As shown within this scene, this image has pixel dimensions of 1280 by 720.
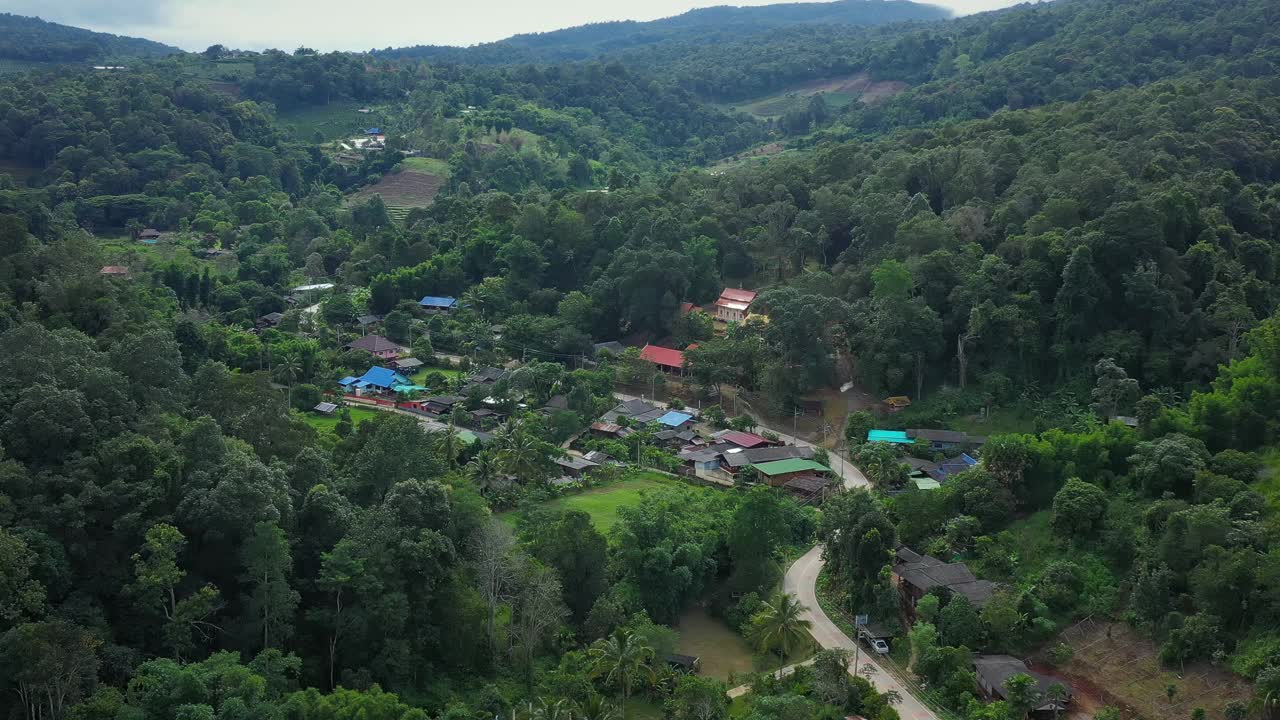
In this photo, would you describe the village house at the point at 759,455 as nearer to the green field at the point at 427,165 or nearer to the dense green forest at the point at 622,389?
the dense green forest at the point at 622,389

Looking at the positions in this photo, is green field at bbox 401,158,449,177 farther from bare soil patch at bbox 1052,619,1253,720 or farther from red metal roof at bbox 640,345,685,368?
bare soil patch at bbox 1052,619,1253,720

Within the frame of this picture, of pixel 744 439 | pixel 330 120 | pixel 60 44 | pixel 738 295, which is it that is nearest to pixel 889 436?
pixel 744 439

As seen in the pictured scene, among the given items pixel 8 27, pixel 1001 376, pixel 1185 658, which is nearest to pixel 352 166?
pixel 1001 376

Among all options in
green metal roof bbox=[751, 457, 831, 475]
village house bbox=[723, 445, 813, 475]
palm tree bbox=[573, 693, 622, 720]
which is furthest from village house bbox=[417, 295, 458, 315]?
palm tree bbox=[573, 693, 622, 720]

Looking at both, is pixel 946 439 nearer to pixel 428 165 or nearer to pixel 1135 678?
pixel 1135 678

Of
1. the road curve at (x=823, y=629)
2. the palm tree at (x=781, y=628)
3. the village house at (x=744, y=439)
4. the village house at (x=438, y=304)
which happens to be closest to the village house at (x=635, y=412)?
the village house at (x=744, y=439)

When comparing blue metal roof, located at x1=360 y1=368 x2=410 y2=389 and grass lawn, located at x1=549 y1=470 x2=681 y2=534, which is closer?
grass lawn, located at x1=549 y1=470 x2=681 y2=534

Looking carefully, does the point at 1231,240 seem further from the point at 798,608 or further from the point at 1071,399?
the point at 798,608
